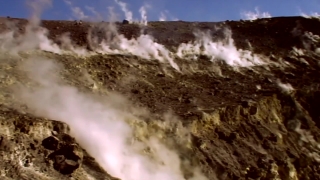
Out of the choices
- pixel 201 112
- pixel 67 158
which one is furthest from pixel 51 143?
pixel 201 112

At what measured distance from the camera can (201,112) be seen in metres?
12.6

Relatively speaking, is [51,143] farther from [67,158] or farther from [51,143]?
[67,158]

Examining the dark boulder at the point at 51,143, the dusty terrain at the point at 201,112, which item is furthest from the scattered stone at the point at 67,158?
the dark boulder at the point at 51,143

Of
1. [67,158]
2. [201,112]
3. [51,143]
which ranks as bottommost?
[67,158]

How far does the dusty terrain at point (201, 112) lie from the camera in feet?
29.6

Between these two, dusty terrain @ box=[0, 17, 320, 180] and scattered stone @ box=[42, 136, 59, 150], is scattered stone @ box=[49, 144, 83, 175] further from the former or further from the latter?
scattered stone @ box=[42, 136, 59, 150]

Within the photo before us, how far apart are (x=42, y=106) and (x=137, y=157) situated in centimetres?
222

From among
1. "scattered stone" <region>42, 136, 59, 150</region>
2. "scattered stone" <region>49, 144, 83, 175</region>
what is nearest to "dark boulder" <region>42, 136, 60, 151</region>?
"scattered stone" <region>42, 136, 59, 150</region>

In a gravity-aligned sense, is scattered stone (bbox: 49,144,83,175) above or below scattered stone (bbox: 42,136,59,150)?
below

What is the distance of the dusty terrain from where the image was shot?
9.03m

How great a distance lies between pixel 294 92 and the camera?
1481 cm

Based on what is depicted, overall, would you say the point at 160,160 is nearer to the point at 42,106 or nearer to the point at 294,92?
the point at 42,106

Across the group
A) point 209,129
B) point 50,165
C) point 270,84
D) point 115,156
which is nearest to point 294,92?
point 270,84

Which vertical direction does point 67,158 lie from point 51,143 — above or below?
below
